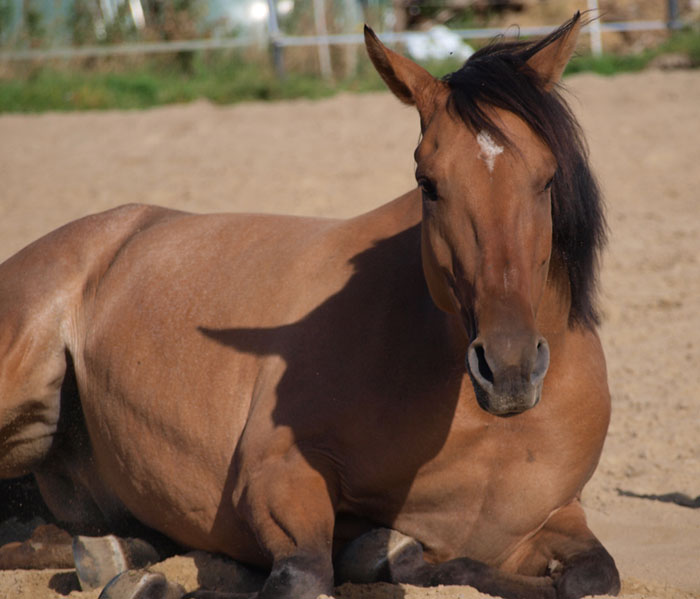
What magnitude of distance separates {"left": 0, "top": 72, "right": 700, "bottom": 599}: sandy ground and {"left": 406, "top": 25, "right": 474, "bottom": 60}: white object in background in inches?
81.7

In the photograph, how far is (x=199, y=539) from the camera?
3.34 meters

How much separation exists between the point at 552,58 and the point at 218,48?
11635 millimetres

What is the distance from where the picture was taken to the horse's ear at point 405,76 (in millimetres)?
2635

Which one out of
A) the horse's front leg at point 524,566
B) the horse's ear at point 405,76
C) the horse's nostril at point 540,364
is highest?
the horse's ear at point 405,76

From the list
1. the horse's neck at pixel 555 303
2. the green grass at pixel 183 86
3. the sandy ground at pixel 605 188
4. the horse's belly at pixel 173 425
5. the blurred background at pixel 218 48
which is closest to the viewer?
the horse's neck at pixel 555 303

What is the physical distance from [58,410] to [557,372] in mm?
2175

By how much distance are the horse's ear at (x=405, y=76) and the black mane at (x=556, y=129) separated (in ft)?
0.21

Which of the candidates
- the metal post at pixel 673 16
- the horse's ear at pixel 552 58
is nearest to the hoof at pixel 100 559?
the horse's ear at pixel 552 58

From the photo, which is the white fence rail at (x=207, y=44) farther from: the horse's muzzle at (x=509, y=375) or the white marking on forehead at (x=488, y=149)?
the horse's muzzle at (x=509, y=375)

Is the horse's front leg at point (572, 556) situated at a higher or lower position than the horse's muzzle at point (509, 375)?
lower

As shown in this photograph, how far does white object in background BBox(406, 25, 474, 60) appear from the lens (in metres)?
12.7

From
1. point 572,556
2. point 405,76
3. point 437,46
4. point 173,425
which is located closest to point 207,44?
point 437,46

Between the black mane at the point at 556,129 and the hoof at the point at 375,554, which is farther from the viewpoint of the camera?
the hoof at the point at 375,554

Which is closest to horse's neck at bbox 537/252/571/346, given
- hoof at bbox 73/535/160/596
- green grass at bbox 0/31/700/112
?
hoof at bbox 73/535/160/596
